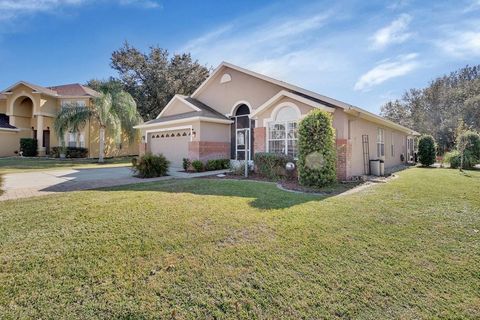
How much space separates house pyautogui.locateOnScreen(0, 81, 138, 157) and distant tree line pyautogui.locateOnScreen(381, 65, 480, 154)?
45593 millimetres

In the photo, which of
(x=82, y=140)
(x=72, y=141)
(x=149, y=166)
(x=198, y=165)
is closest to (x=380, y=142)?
(x=198, y=165)

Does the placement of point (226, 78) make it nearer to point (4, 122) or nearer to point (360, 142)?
point (360, 142)

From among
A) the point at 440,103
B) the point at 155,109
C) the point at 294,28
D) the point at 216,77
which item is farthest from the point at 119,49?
the point at 440,103

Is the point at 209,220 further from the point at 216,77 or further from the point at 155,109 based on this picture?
the point at 155,109

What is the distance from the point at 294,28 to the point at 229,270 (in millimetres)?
11066

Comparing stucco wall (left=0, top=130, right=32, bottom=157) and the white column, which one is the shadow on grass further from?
stucco wall (left=0, top=130, right=32, bottom=157)

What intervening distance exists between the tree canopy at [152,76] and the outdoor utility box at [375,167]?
83.7 feet

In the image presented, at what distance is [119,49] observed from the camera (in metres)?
33.8

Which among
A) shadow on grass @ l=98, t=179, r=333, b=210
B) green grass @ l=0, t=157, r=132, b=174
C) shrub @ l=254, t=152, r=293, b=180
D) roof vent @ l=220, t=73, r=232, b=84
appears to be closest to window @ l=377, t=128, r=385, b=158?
shrub @ l=254, t=152, r=293, b=180

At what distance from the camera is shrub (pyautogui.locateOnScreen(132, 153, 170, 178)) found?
12.9 m

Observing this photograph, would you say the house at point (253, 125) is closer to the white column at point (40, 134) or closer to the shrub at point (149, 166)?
the shrub at point (149, 166)

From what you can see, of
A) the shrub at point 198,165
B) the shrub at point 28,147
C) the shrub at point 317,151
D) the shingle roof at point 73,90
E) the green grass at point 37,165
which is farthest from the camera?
the shingle roof at point 73,90

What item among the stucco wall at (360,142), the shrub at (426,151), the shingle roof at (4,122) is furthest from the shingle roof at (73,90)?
the shrub at (426,151)

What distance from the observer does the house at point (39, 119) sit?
2841 cm
